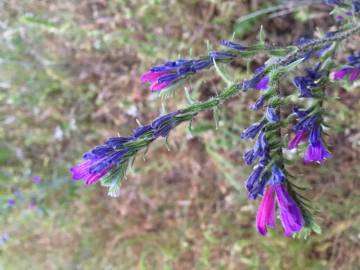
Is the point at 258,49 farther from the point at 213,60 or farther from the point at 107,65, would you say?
the point at 107,65

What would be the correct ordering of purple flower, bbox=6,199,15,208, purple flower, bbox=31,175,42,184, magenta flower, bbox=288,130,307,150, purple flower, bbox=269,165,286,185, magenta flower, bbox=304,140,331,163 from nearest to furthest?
purple flower, bbox=269,165,286,185 < magenta flower, bbox=304,140,331,163 < magenta flower, bbox=288,130,307,150 < purple flower, bbox=6,199,15,208 < purple flower, bbox=31,175,42,184

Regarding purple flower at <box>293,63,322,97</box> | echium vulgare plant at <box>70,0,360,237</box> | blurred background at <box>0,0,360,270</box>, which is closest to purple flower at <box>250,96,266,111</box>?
echium vulgare plant at <box>70,0,360,237</box>

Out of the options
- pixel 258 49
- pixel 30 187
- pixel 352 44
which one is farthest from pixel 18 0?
pixel 258 49

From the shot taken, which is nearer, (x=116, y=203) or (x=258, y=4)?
(x=258, y=4)

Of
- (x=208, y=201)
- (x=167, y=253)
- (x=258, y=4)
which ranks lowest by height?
(x=167, y=253)

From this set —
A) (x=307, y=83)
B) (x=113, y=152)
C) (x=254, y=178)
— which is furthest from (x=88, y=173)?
(x=307, y=83)

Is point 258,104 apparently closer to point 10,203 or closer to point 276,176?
point 276,176

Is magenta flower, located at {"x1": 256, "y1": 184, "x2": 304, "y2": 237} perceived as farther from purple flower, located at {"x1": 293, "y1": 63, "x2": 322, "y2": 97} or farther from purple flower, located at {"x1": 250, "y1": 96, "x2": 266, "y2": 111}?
purple flower, located at {"x1": 293, "y1": 63, "x2": 322, "y2": 97}
